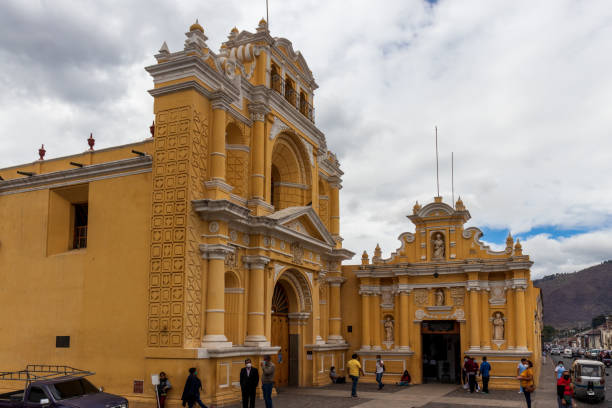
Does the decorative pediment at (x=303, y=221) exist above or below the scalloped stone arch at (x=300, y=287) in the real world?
above

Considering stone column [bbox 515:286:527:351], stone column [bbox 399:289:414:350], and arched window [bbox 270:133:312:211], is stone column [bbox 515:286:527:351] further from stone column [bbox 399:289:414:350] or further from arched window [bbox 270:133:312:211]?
arched window [bbox 270:133:312:211]

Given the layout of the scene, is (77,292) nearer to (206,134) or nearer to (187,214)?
(187,214)

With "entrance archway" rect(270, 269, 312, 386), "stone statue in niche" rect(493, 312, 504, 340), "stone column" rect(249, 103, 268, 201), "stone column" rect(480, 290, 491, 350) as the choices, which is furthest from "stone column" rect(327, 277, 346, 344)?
"stone column" rect(249, 103, 268, 201)

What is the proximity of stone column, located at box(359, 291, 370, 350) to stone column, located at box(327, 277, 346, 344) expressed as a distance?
3.18 feet

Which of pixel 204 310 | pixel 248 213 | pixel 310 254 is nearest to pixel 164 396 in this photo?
pixel 204 310

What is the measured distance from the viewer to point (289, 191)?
25.3 m

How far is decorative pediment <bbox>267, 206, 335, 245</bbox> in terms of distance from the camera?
21.8 m

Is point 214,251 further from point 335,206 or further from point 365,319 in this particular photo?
point 365,319

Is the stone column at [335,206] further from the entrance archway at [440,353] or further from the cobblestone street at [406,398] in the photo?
the cobblestone street at [406,398]

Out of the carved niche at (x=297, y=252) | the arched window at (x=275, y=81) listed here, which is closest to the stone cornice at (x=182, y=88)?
the arched window at (x=275, y=81)

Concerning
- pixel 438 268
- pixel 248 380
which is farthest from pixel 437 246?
pixel 248 380

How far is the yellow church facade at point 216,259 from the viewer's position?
58.7ft

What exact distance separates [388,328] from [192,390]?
1420 cm

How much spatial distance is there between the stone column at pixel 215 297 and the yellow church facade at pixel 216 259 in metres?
0.04
